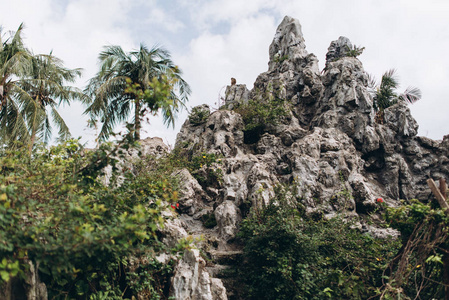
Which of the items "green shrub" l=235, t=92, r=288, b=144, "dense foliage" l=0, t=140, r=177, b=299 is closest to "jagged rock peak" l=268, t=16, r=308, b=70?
"green shrub" l=235, t=92, r=288, b=144

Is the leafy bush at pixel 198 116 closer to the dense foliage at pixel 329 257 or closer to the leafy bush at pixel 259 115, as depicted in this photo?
the leafy bush at pixel 259 115

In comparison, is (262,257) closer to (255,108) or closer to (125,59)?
(255,108)

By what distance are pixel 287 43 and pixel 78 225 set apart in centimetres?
2044

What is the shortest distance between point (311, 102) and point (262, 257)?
1240 cm

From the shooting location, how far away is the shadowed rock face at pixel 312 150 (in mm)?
11664

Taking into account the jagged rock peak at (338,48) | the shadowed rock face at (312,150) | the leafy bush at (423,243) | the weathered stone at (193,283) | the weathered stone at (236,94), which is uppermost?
the jagged rock peak at (338,48)

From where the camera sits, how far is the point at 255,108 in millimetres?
16875

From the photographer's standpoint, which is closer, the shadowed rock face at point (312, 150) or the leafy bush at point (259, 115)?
the shadowed rock face at point (312, 150)

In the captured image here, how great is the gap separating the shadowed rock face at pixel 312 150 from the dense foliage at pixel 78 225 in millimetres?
2346

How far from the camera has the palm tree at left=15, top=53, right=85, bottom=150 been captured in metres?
12.0

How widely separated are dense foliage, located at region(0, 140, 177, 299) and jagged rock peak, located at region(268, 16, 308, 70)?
1707 centimetres

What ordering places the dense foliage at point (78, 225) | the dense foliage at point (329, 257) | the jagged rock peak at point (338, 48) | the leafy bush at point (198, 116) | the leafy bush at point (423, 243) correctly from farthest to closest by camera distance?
the jagged rock peak at point (338, 48), the leafy bush at point (198, 116), the dense foliage at point (329, 257), the leafy bush at point (423, 243), the dense foliage at point (78, 225)

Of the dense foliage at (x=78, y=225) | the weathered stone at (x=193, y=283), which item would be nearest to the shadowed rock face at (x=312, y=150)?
the weathered stone at (x=193, y=283)

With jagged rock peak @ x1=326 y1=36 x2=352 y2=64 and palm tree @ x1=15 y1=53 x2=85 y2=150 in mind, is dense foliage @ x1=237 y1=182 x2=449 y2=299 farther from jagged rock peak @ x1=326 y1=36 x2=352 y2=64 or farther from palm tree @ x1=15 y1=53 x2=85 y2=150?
jagged rock peak @ x1=326 y1=36 x2=352 y2=64
